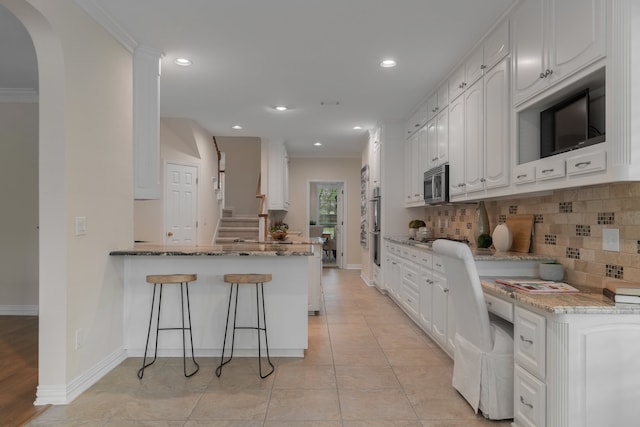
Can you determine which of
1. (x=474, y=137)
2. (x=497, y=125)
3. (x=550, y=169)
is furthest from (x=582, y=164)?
(x=474, y=137)

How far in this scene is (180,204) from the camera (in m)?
6.01

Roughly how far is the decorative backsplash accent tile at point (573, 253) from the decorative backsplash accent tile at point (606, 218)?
0.26m

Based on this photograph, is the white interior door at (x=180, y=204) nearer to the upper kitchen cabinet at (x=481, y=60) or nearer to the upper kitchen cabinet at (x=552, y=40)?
the upper kitchen cabinet at (x=481, y=60)

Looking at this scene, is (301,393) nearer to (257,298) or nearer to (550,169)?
(257,298)

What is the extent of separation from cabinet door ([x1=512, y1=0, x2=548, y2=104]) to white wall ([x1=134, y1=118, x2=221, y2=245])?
4.60 meters

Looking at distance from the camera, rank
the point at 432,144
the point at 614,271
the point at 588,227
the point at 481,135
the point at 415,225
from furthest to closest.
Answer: the point at 415,225
the point at 432,144
the point at 481,135
the point at 588,227
the point at 614,271

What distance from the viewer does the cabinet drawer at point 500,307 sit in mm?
2115

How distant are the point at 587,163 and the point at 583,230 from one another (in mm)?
658

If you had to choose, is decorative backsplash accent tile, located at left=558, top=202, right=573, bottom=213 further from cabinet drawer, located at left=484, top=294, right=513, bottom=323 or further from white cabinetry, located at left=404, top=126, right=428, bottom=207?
white cabinetry, located at left=404, top=126, right=428, bottom=207

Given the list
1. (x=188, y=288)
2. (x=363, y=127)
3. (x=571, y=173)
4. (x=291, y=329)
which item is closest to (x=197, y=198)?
(x=363, y=127)

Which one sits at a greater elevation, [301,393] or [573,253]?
[573,253]

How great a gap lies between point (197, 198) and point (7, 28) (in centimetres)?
351

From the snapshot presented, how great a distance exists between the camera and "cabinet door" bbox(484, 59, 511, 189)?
2.76 m

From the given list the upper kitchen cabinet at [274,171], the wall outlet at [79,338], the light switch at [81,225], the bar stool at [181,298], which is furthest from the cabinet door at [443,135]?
the upper kitchen cabinet at [274,171]
